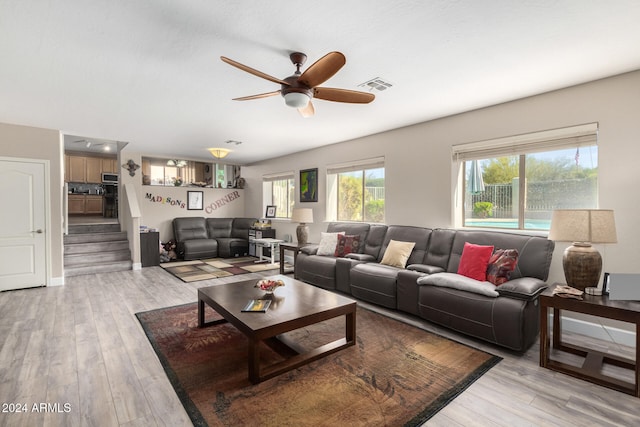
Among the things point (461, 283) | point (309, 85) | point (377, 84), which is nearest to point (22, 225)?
point (309, 85)

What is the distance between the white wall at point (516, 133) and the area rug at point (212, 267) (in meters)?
1.70

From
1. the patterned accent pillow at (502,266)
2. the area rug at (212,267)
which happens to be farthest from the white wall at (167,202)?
the patterned accent pillow at (502,266)

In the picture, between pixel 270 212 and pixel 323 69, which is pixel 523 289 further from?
pixel 270 212

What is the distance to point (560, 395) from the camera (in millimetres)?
2049

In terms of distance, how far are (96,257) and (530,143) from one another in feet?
24.0

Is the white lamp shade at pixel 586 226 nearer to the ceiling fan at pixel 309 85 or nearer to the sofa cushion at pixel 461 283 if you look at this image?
the sofa cushion at pixel 461 283

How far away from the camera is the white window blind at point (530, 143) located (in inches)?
119

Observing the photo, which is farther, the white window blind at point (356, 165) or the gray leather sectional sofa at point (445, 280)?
the white window blind at point (356, 165)

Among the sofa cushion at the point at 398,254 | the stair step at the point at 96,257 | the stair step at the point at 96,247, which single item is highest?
the sofa cushion at the point at 398,254

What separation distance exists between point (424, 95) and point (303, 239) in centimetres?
331

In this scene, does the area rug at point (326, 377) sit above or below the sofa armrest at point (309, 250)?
below

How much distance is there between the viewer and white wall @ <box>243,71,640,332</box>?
9.02ft

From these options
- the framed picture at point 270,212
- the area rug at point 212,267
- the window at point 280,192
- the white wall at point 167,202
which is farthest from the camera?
the framed picture at point 270,212

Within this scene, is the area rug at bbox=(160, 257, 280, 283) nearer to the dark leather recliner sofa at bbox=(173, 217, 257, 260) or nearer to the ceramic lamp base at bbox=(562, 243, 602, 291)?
the dark leather recliner sofa at bbox=(173, 217, 257, 260)
